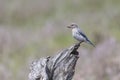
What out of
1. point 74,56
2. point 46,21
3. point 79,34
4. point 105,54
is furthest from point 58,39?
point 74,56

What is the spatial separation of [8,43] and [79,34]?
6847mm

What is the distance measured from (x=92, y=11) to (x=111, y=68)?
8.47m

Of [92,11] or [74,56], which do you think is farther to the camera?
[92,11]

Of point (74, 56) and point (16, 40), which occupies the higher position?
point (74, 56)

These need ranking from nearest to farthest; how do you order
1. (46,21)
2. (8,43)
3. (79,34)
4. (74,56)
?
(74,56)
(79,34)
(8,43)
(46,21)

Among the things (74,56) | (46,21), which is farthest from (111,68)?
(46,21)

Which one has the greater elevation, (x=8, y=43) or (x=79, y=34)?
(x=79, y=34)

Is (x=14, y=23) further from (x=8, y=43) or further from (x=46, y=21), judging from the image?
(x=8, y=43)

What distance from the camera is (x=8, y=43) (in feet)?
48.6

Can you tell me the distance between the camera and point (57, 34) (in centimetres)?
1791

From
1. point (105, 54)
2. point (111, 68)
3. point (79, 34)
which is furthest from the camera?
point (105, 54)

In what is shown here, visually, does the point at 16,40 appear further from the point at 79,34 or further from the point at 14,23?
the point at 79,34

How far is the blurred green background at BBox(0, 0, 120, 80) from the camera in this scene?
13016 millimetres

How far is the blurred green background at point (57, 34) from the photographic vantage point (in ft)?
42.7
